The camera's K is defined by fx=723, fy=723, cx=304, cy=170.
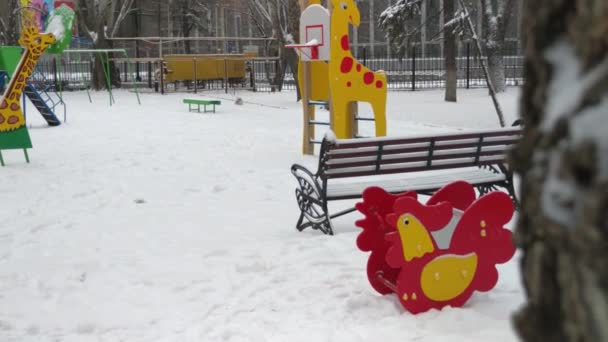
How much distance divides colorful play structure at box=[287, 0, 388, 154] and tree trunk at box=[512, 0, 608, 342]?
30.0ft

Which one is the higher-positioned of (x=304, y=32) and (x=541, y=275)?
(x=304, y=32)

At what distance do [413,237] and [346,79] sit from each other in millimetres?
6273

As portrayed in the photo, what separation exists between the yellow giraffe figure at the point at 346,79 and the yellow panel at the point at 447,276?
6.15 metres

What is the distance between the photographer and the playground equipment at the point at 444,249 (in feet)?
14.2

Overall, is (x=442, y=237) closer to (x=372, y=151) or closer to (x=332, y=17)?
(x=372, y=151)

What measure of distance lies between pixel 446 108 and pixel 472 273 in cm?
1604

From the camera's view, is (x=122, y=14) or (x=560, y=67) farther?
(x=122, y=14)

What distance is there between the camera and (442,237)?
14.7 ft

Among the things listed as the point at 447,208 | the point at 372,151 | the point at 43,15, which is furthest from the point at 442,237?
the point at 43,15

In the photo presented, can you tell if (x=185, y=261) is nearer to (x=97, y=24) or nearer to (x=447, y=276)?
(x=447, y=276)

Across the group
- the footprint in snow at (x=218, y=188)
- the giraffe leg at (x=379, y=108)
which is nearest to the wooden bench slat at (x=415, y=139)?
the footprint in snow at (x=218, y=188)

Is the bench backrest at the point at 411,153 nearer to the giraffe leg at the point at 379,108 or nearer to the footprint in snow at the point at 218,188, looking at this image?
the footprint in snow at the point at 218,188

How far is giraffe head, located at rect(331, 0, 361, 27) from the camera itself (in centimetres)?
1010

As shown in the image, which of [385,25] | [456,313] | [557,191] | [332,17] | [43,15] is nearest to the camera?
[557,191]
